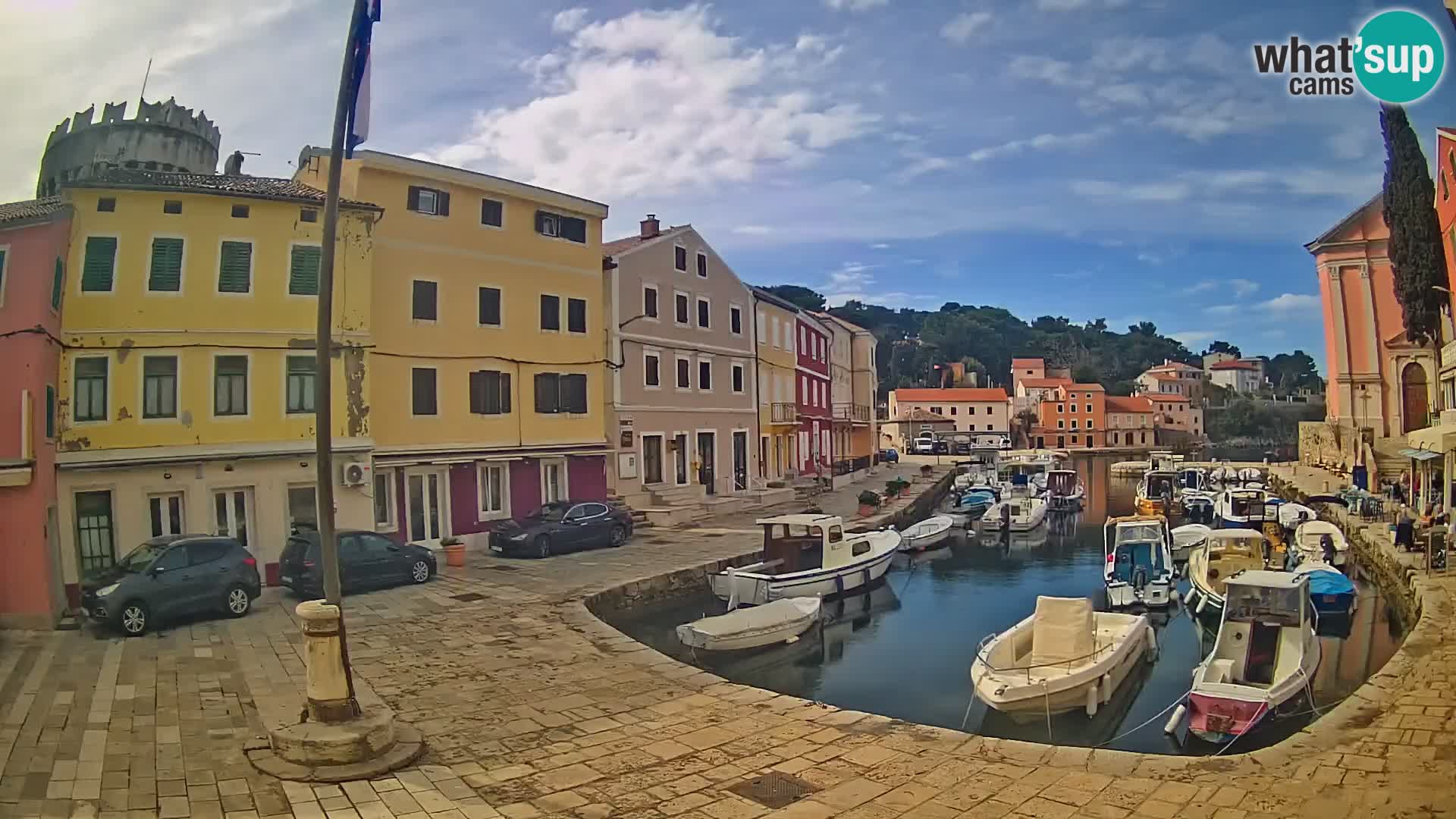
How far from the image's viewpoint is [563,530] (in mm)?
25047

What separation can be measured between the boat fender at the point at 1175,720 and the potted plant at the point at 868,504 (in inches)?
880

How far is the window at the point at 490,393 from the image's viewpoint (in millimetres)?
25719

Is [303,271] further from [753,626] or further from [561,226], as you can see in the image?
[753,626]

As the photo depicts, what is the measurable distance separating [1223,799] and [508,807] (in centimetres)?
663

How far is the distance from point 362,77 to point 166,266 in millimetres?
12124

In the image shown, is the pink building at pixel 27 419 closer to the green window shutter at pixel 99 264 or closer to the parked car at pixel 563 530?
the green window shutter at pixel 99 264

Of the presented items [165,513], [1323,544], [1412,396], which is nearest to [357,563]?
[165,513]

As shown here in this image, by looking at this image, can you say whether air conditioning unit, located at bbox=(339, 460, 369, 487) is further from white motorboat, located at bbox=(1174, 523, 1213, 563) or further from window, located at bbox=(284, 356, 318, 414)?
white motorboat, located at bbox=(1174, 523, 1213, 563)

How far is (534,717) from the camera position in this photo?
11180 millimetres

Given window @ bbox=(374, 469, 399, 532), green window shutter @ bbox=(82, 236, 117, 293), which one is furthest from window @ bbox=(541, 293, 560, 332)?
green window shutter @ bbox=(82, 236, 117, 293)

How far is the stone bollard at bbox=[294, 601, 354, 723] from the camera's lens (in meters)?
9.32

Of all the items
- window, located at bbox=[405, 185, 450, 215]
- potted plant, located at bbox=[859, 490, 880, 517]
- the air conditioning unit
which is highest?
window, located at bbox=[405, 185, 450, 215]

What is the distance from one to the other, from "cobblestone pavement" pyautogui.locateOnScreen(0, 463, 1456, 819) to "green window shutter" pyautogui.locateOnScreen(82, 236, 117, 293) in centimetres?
712

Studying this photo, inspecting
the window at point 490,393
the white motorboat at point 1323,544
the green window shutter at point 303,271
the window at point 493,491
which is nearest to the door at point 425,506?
the window at point 493,491
